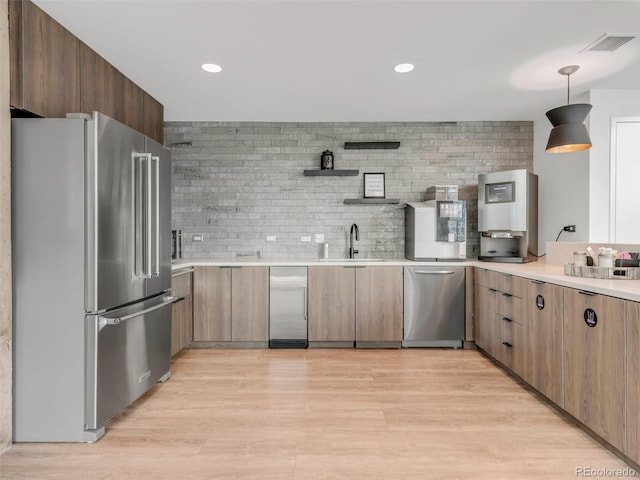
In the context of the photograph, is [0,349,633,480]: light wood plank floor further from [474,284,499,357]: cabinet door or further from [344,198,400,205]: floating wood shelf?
[344,198,400,205]: floating wood shelf

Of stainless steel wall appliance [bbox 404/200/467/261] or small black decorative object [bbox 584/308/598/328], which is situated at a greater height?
stainless steel wall appliance [bbox 404/200/467/261]

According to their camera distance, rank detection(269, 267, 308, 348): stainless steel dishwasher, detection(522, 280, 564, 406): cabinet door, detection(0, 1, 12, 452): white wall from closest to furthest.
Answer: detection(0, 1, 12, 452): white wall, detection(522, 280, 564, 406): cabinet door, detection(269, 267, 308, 348): stainless steel dishwasher

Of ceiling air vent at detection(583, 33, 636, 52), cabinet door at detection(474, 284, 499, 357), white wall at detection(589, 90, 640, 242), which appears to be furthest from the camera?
white wall at detection(589, 90, 640, 242)

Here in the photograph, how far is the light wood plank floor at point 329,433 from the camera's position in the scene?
178 centimetres

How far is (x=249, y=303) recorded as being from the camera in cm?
368

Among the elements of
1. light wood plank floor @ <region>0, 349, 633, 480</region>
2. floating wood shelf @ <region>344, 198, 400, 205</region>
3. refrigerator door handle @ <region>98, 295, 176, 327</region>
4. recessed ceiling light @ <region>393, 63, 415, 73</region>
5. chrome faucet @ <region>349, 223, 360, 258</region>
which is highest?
recessed ceiling light @ <region>393, 63, 415, 73</region>

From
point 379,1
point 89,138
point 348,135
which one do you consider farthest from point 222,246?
point 379,1

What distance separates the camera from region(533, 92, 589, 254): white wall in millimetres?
3436

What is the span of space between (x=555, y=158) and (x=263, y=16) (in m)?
3.36

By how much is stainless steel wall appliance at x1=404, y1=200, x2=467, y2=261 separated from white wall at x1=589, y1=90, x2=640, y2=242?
3.76 feet

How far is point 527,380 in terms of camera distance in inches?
103

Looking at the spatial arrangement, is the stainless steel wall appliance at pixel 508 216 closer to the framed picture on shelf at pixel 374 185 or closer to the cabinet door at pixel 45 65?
the framed picture on shelf at pixel 374 185

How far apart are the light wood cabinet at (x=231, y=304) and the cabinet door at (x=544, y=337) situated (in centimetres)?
234

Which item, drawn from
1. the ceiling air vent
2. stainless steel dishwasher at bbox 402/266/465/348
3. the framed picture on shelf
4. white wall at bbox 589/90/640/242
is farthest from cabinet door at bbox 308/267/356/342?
the ceiling air vent
